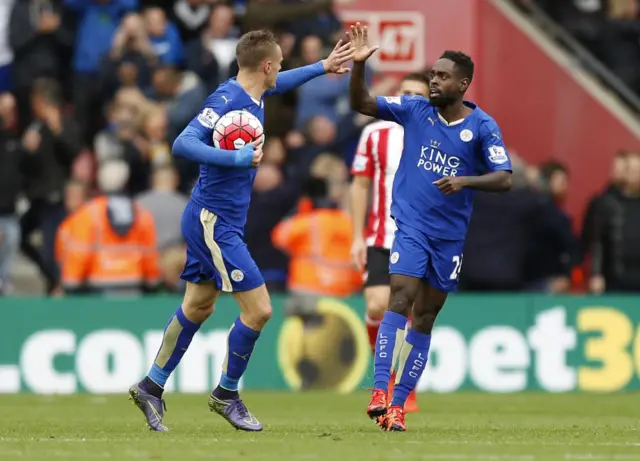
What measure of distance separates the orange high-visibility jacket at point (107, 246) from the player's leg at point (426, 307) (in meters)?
6.13

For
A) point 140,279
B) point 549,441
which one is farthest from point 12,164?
point 549,441

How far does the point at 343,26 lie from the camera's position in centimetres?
1908

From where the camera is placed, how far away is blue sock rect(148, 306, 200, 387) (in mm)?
10844

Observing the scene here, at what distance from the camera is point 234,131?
1046 centimetres

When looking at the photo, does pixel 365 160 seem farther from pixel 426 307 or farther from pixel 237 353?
pixel 237 353

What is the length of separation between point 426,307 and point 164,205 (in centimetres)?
673

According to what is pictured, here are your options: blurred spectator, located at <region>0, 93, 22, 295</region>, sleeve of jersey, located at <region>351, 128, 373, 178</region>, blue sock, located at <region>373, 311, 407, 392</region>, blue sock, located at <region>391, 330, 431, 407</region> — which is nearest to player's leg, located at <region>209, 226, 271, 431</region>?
blue sock, located at <region>373, 311, 407, 392</region>

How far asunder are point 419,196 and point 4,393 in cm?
705

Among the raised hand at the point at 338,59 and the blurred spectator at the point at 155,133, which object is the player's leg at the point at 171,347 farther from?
the blurred spectator at the point at 155,133

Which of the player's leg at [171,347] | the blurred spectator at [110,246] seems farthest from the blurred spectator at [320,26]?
the player's leg at [171,347]

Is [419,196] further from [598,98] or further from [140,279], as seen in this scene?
[598,98]

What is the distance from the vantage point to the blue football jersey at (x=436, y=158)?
10875 millimetres

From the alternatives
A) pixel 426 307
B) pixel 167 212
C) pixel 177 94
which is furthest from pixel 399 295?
pixel 177 94

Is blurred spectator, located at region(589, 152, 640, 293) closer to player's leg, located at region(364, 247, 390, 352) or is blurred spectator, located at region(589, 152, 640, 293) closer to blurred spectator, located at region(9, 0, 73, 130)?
player's leg, located at region(364, 247, 390, 352)
